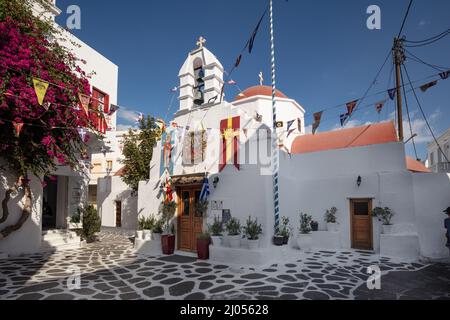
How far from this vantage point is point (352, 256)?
31.1 ft

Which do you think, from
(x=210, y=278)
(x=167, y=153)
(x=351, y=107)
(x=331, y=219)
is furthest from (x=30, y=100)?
(x=331, y=219)

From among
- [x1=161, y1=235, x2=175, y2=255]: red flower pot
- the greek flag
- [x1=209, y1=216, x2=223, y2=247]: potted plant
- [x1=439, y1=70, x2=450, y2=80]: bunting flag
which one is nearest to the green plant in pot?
[x1=209, y1=216, x2=223, y2=247]: potted plant

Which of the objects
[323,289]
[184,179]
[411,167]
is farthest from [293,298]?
[411,167]

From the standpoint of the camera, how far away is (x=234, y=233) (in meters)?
8.77

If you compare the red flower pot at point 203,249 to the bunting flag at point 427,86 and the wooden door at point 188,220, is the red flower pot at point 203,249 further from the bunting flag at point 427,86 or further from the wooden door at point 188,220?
the bunting flag at point 427,86

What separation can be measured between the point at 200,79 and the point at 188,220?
5.87 m

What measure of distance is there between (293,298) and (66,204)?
1154 cm

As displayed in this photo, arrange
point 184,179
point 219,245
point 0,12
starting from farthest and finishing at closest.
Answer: point 184,179 < point 219,245 < point 0,12

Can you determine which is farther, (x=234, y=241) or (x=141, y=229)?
(x=141, y=229)

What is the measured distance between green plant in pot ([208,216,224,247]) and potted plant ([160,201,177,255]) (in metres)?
1.76

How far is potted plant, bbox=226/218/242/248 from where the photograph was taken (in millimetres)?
8633

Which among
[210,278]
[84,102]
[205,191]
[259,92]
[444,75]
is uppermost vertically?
[259,92]

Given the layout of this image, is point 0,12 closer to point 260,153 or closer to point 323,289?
point 260,153

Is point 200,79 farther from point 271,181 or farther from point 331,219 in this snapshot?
point 331,219
